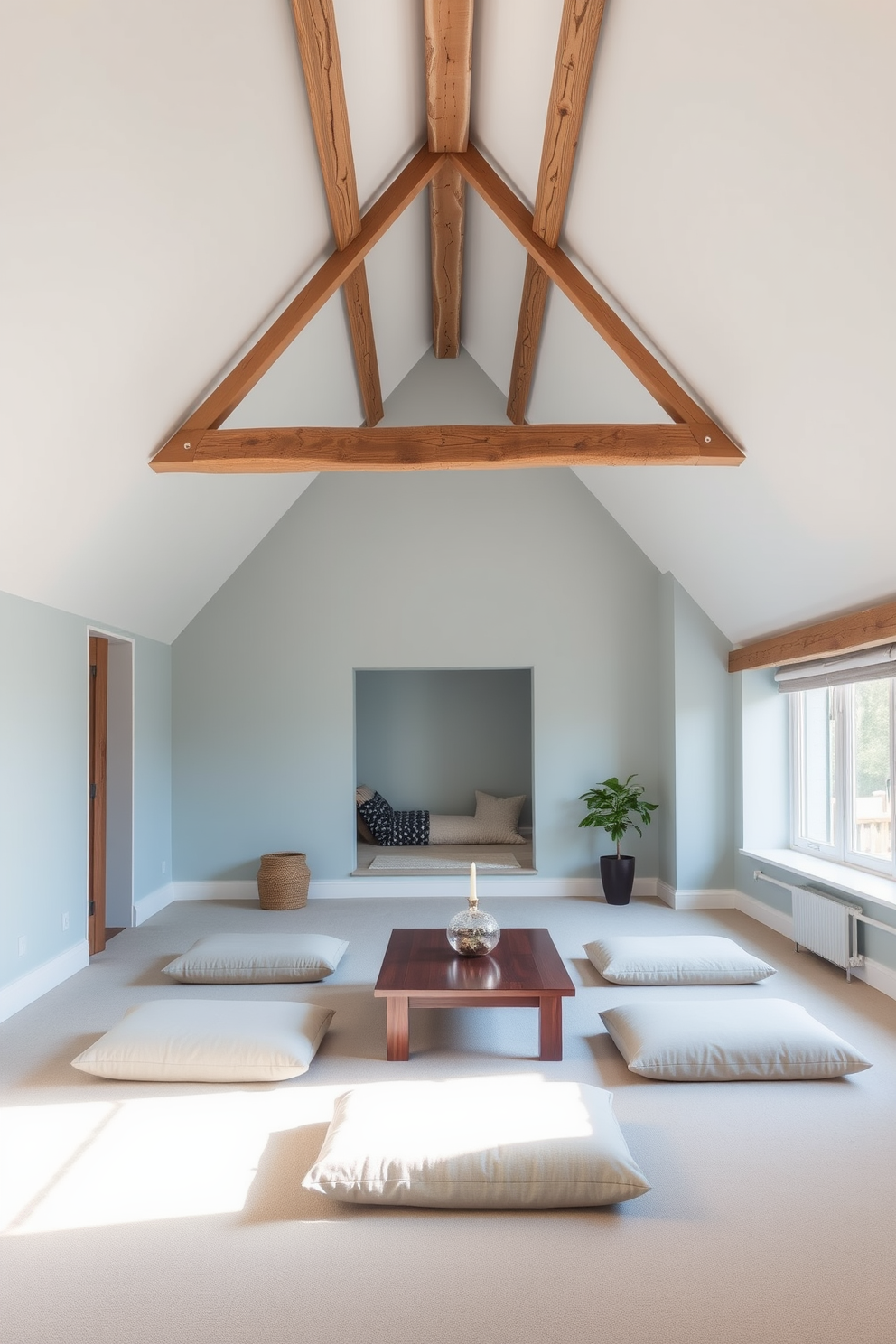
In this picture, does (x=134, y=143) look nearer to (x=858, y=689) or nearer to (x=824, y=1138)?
(x=824, y=1138)

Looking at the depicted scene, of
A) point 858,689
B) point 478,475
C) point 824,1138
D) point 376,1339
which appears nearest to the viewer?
point 376,1339

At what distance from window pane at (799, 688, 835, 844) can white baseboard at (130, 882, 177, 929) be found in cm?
465

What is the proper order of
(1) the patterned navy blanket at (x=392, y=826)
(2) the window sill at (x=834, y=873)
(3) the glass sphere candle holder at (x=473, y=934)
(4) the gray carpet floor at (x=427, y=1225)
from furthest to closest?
(1) the patterned navy blanket at (x=392, y=826) < (2) the window sill at (x=834, y=873) < (3) the glass sphere candle holder at (x=473, y=934) < (4) the gray carpet floor at (x=427, y=1225)

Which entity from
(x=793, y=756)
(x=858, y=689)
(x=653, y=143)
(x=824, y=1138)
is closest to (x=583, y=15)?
(x=653, y=143)

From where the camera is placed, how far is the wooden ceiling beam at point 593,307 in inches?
191

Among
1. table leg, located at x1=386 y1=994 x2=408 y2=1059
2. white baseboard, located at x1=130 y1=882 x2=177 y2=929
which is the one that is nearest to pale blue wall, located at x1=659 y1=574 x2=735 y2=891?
table leg, located at x1=386 y1=994 x2=408 y2=1059

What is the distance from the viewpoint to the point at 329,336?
5906 millimetres

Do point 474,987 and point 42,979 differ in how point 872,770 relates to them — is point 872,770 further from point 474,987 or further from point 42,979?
point 42,979

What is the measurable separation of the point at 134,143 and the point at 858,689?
4714 mm

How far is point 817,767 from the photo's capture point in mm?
6438

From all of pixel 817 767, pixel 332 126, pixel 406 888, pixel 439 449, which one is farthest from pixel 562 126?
pixel 406 888

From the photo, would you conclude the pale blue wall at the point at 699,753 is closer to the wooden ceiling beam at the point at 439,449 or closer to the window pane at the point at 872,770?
the window pane at the point at 872,770

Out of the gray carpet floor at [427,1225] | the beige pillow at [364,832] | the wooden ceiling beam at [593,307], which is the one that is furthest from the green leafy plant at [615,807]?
the wooden ceiling beam at [593,307]

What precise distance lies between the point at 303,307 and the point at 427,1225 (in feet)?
14.0
